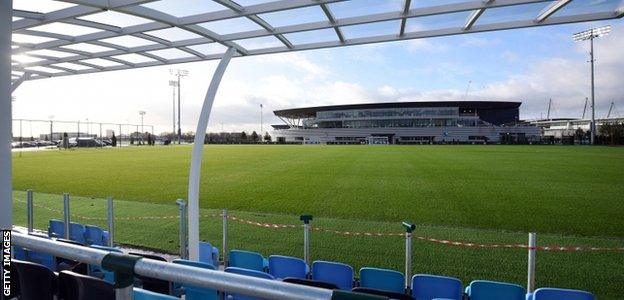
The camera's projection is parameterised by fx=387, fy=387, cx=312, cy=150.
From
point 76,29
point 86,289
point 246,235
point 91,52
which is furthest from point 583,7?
point 246,235

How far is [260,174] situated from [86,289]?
21.5 meters

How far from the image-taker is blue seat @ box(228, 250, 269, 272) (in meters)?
5.70

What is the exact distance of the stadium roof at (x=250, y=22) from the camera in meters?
4.73

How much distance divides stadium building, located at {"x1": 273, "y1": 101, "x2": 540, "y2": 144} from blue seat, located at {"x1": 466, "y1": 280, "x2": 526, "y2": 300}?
323 ft

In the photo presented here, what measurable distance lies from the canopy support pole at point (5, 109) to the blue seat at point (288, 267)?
10.3 ft

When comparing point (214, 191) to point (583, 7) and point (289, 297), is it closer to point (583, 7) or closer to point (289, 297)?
point (583, 7)

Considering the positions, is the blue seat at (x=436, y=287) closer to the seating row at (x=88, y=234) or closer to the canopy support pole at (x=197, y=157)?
the canopy support pole at (x=197, y=157)

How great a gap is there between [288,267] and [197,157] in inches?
83.8

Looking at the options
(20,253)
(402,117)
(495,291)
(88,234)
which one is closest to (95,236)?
(88,234)

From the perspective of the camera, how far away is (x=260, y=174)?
79.9 ft

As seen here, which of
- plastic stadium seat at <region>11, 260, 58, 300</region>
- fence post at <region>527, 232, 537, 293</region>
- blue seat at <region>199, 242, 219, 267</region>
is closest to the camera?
→ plastic stadium seat at <region>11, 260, 58, 300</region>

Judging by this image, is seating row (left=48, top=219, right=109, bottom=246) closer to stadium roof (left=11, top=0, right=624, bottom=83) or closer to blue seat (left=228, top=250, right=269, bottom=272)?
blue seat (left=228, top=250, right=269, bottom=272)

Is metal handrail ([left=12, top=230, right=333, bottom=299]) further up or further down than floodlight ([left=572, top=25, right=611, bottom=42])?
further down

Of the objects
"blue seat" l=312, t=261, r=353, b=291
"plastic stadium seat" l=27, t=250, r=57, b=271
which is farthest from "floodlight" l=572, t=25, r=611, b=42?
"plastic stadium seat" l=27, t=250, r=57, b=271
